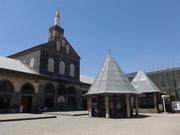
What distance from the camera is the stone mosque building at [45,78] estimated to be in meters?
26.1

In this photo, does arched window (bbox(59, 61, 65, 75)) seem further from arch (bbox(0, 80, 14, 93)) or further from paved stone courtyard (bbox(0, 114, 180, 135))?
paved stone courtyard (bbox(0, 114, 180, 135))

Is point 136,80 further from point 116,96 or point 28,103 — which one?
point 28,103

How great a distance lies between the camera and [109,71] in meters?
23.3

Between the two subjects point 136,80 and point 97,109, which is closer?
point 97,109

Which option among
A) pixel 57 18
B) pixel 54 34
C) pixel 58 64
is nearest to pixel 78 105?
pixel 58 64

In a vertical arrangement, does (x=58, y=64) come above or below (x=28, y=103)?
above

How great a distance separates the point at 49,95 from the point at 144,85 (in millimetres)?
16214

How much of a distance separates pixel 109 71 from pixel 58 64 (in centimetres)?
1380

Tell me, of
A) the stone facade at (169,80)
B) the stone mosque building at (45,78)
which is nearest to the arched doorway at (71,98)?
the stone mosque building at (45,78)

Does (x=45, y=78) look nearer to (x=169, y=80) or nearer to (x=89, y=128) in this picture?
(x=89, y=128)

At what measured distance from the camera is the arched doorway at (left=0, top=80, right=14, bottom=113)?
25.0 metres

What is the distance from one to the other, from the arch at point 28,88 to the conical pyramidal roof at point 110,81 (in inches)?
416

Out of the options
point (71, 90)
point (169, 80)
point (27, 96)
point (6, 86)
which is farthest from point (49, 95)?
point (169, 80)

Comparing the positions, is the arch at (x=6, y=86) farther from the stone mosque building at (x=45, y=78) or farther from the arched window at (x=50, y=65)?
the arched window at (x=50, y=65)
